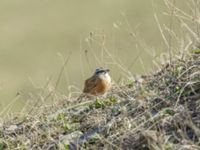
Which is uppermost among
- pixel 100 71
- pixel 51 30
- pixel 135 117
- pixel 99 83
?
pixel 51 30

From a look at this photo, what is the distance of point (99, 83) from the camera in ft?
28.1

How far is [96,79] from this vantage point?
8734mm

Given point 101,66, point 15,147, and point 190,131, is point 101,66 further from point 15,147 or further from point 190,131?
point 190,131

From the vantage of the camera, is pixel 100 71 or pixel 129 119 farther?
pixel 100 71

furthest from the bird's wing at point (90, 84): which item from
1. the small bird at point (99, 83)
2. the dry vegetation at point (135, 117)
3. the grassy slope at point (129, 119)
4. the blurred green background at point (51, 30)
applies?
the blurred green background at point (51, 30)

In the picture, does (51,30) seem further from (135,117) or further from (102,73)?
(135,117)

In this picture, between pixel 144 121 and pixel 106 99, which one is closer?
pixel 144 121

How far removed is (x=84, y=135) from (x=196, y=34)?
1.61m

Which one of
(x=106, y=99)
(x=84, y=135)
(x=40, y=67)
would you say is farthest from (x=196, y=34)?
(x=40, y=67)

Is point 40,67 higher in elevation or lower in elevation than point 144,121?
higher

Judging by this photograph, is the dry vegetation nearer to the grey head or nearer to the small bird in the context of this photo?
the small bird

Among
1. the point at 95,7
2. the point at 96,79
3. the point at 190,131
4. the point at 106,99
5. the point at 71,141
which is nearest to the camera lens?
the point at 190,131

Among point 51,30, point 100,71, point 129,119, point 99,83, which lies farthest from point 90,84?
point 51,30

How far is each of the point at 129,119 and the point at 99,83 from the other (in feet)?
5.45
